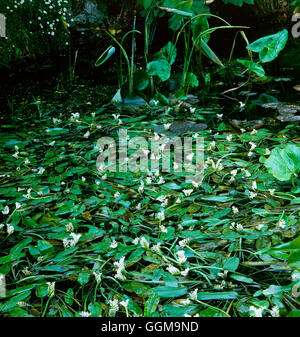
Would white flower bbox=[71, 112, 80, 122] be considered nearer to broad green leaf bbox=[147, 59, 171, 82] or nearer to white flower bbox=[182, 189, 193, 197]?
broad green leaf bbox=[147, 59, 171, 82]

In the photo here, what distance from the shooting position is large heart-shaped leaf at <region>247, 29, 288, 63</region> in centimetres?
236

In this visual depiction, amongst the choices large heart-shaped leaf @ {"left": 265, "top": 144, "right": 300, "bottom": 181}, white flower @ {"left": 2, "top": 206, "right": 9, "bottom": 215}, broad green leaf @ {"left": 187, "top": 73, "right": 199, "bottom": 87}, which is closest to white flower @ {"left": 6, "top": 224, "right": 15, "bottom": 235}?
white flower @ {"left": 2, "top": 206, "right": 9, "bottom": 215}

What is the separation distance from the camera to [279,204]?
1465 millimetres

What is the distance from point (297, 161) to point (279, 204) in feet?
0.70

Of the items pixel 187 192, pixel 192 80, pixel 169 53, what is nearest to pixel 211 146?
pixel 187 192

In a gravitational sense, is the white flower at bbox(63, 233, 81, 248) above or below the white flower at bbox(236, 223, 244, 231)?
below

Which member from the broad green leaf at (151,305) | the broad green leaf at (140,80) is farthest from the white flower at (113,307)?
the broad green leaf at (140,80)

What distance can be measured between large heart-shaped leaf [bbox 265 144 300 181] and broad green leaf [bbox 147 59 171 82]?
55.7 inches

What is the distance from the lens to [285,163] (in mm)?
1523

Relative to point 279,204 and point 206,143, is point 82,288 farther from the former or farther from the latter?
point 206,143

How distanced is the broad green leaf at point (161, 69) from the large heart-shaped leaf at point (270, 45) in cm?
66

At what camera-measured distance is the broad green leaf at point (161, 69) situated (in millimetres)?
2729

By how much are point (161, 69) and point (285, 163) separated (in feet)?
5.01
